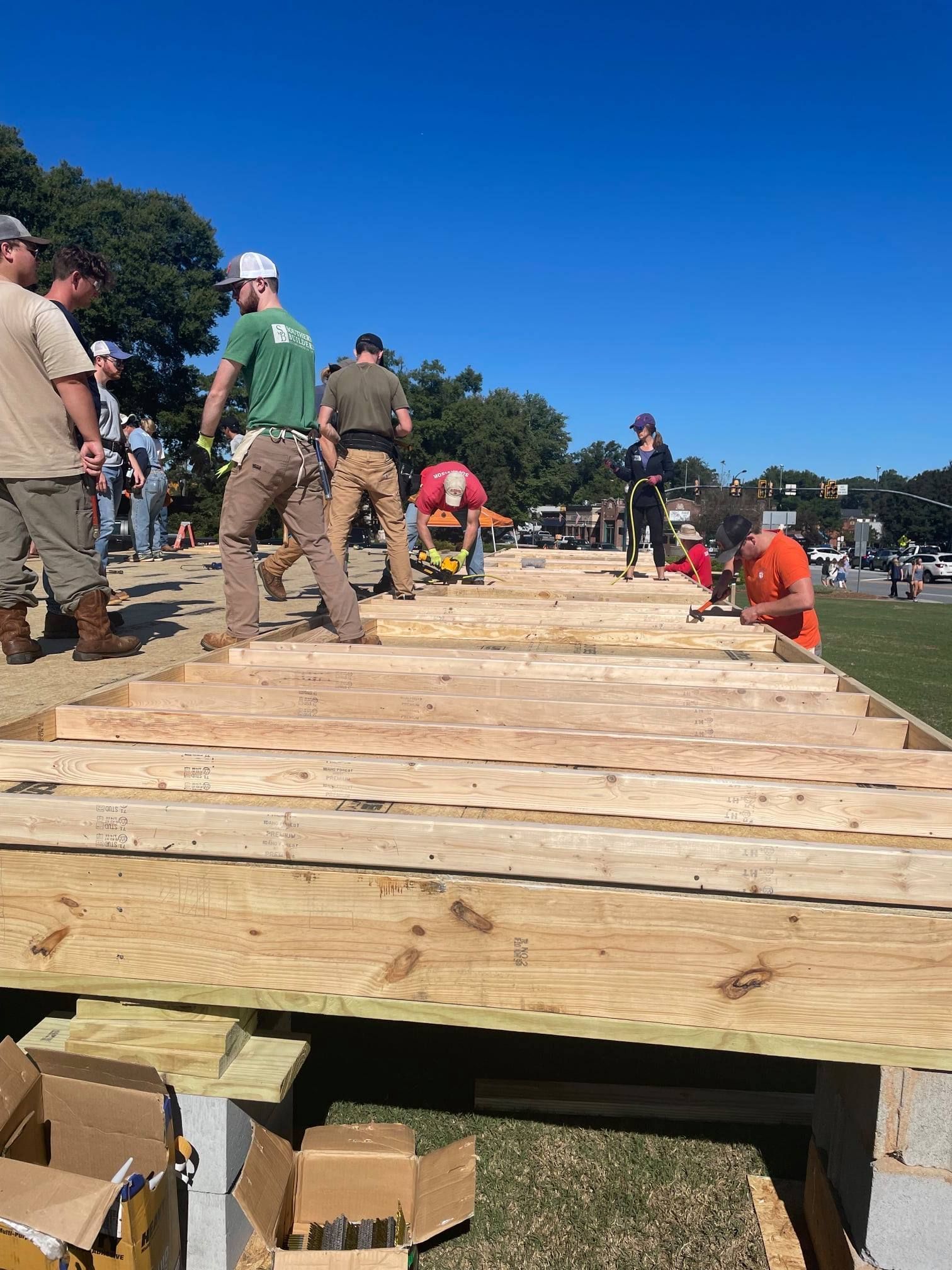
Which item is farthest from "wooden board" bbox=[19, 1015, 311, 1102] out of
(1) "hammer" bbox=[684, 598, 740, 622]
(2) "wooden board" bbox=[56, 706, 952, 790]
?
(1) "hammer" bbox=[684, 598, 740, 622]

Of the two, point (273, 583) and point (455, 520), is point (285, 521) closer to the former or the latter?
point (273, 583)

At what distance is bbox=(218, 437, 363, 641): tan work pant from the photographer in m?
4.47

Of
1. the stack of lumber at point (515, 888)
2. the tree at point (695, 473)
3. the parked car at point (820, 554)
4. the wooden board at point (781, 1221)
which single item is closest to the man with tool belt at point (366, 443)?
the stack of lumber at point (515, 888)

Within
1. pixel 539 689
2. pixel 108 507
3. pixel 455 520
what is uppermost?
pixel 455 520

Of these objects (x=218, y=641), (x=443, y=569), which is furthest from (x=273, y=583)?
(x=218, y=641)

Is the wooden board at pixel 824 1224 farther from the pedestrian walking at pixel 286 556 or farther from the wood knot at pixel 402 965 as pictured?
the pedestrian walking at pixel 286 556

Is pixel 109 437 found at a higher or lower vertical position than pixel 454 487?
higher

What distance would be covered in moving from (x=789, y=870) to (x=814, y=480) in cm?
17396

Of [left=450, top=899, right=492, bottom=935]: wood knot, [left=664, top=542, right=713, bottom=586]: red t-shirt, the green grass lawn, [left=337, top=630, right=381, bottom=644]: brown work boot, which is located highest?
[left=664, top=542, right=713, bottom=586]: red t-shirt

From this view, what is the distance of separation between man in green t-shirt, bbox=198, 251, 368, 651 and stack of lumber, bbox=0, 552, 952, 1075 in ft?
6.39

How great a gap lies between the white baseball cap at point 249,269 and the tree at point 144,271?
120 ft

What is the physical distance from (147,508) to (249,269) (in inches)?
309

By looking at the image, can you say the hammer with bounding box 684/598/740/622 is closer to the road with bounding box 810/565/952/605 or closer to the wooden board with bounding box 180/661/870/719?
the wooden board with bounding box 180/661/870/719

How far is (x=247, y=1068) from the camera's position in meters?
2.11
